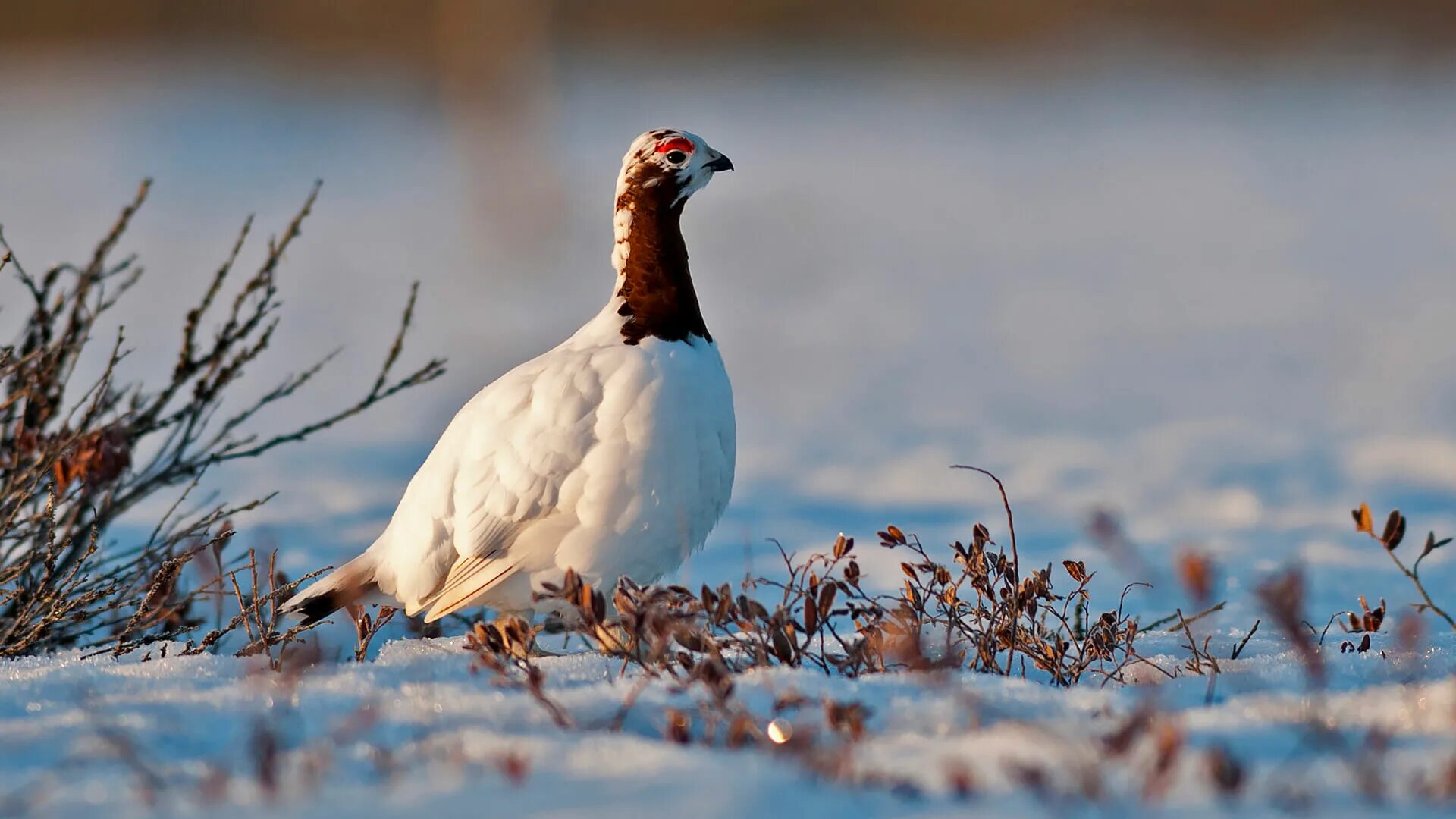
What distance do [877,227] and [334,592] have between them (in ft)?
40.5

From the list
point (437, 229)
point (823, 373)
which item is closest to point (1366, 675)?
point (823, 373)

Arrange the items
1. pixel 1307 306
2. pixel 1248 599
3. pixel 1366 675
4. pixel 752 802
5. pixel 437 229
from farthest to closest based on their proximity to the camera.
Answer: pixel 437 229 → pixel 1307 306 → pixel 1248 599 → pixel 1366 675 → pixel 752 802

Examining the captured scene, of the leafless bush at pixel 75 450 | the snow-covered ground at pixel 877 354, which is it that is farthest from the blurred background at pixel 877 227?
the leafless bush at pixel 75 450

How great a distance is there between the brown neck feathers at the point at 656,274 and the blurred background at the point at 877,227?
75 centimetres

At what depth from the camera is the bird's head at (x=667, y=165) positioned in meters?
3.58

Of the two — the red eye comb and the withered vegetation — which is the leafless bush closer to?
the withered vegetation

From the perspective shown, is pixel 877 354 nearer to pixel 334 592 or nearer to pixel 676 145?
pixel 676 145

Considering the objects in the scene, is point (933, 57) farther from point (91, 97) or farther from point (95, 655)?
point (95, 655)

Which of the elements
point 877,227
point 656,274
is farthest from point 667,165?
point 877,227

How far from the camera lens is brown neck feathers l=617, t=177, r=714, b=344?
11.3 ft

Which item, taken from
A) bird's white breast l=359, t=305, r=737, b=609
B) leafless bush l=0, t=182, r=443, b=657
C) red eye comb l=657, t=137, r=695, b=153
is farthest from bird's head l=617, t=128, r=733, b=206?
leafless bush l=0, t=182, r=443, b=657

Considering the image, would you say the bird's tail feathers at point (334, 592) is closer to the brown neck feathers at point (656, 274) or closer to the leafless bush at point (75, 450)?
the leafless bush at point (75, 450)

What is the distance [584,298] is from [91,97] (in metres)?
13.0

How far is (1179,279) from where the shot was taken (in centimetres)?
1230
